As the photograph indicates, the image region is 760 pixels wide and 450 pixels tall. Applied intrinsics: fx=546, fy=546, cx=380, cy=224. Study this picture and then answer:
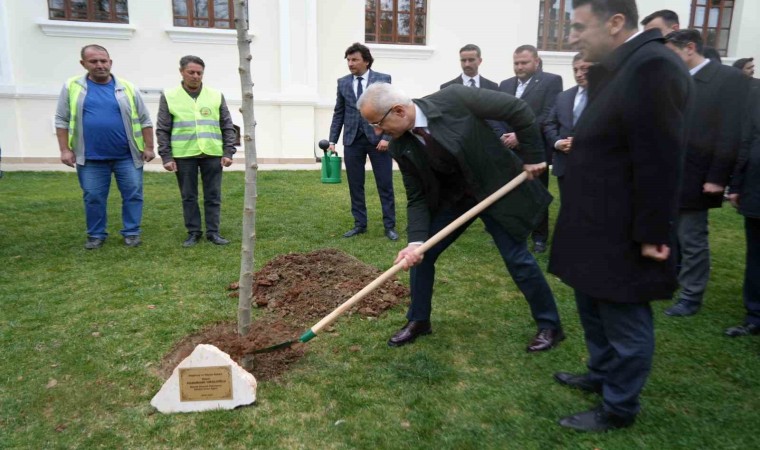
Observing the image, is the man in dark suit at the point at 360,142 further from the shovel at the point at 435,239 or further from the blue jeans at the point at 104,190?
the shovel at the point at 435,239

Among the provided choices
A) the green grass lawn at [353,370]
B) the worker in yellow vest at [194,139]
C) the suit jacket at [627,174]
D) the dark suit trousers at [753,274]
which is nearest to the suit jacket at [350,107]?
the worker in yellow vest at [194,139]

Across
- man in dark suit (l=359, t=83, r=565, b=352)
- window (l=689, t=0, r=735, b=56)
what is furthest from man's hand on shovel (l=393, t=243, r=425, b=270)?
window (l=689, t=0, r=735, b=56)

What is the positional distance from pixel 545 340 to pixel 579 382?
0.50m

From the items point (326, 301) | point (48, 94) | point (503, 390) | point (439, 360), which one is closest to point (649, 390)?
point (503, 390)

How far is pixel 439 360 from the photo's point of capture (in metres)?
3.38

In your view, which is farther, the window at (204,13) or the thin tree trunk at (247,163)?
the window at (204,13)

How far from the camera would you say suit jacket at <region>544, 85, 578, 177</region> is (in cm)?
514

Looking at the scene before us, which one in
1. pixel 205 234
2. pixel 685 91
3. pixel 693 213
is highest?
pixel 685 91

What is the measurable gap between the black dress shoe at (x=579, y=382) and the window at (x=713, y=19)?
13.7m

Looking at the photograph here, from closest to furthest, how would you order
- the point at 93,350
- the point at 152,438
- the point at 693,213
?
the point at 152,438 < the point at 93,350 < the point at 693,213

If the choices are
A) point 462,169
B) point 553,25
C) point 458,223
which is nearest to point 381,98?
point 462,169

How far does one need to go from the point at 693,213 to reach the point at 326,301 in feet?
9.16

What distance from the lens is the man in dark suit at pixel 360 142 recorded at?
19.8 ft

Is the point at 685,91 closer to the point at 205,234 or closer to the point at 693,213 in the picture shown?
the point at 693,213
